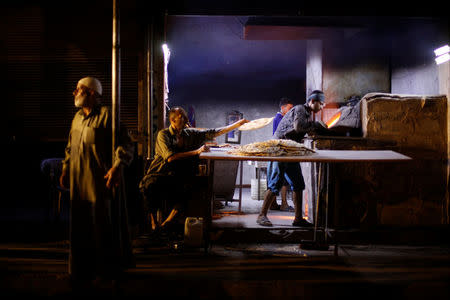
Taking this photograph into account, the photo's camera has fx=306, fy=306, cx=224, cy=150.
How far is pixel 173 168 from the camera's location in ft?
15.4

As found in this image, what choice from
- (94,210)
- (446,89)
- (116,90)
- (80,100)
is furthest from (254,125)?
(446,89)

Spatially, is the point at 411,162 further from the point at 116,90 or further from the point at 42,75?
the point at 42,75

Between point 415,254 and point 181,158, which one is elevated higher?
point 181,158

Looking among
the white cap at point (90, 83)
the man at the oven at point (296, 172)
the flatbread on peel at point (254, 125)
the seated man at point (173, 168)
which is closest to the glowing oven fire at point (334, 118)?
the man at the oven at point (296, 172)

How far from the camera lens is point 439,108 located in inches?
206

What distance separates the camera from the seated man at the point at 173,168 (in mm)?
4641

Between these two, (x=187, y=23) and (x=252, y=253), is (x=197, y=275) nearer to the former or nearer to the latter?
(x=252, y=253)

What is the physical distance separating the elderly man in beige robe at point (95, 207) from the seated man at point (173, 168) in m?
1.27

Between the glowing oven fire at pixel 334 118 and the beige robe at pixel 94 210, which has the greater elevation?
the glowing oven fire at pixel 334 118

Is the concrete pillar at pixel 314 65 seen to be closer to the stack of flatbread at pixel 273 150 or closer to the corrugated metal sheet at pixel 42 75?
the stack of flatbread at pixel 273 150

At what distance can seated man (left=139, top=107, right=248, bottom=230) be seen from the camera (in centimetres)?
464

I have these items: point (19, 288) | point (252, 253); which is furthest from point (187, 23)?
point (19, 288)

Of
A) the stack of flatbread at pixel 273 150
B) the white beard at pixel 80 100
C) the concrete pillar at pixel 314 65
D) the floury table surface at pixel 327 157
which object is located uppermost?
the concrete pillar at pixel 314 65

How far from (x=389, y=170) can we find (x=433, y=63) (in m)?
3.57
